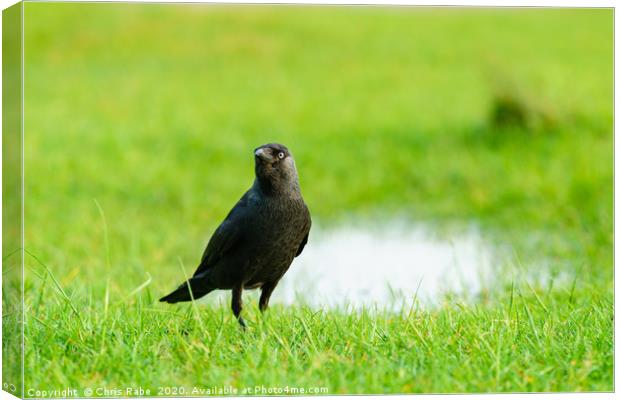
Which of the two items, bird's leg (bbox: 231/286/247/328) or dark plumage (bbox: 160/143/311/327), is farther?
bird's leg (bbox: 231/286/247/328)

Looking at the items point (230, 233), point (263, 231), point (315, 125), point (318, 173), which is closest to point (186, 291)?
point (230, 233)

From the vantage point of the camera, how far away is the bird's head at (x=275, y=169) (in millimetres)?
3451

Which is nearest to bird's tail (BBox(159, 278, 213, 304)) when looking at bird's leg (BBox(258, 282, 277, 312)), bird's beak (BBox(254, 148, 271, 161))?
bird's leg (BBox(258, 282, 277, 312))

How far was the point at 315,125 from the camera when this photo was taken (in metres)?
9.94

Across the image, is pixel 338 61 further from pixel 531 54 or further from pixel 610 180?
pixel 610 180

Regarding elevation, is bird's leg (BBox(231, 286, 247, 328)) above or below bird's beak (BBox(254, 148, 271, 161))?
below

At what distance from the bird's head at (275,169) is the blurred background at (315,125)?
176 centimetres

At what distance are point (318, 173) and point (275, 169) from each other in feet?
16.5

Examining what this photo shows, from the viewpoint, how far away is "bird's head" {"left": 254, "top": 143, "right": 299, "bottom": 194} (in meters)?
3.45

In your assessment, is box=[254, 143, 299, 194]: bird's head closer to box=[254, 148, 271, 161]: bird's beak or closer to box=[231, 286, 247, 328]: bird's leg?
box=[254, 148, 271, 161]: bird's beak

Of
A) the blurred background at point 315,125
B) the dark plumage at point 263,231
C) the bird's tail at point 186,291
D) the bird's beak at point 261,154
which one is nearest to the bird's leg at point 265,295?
the dark plumage at point 263,231

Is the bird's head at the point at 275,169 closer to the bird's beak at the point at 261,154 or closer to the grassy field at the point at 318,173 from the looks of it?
the bird's beak at the point at 261,154

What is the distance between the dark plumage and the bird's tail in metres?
0.11

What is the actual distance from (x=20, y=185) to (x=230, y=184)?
495 centimetres
